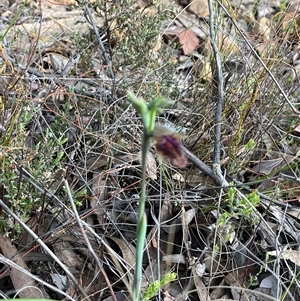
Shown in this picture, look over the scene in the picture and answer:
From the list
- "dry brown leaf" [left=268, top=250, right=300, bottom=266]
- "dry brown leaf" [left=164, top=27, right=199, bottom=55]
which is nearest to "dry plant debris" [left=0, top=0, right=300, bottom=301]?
"dry brown leaf" [left=268, top=250, right=300, bottom=266]

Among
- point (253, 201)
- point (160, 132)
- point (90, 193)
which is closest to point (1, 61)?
point (90, 193)

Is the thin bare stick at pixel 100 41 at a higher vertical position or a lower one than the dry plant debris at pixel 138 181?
higher

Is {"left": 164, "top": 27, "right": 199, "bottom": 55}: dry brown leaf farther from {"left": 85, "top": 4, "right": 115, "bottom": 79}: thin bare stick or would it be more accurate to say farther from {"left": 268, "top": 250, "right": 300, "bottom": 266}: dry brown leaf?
{"left": 268, "top": 250, "right": 300, "bottom": 266}: dry brown leaf

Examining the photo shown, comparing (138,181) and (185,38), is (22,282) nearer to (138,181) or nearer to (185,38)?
(138,181)

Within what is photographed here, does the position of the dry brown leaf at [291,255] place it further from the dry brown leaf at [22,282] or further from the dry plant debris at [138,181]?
the dry brown leaf at [22,282]

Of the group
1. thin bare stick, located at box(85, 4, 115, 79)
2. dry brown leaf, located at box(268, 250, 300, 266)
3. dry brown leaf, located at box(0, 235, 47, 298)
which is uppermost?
thin bare stick, located at box(85, 4, 115, 79)

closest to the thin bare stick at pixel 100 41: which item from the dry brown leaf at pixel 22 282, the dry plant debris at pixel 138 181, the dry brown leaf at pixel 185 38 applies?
the dry plant debris at pixel 138 181

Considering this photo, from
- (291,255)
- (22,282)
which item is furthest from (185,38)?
(22,282)
